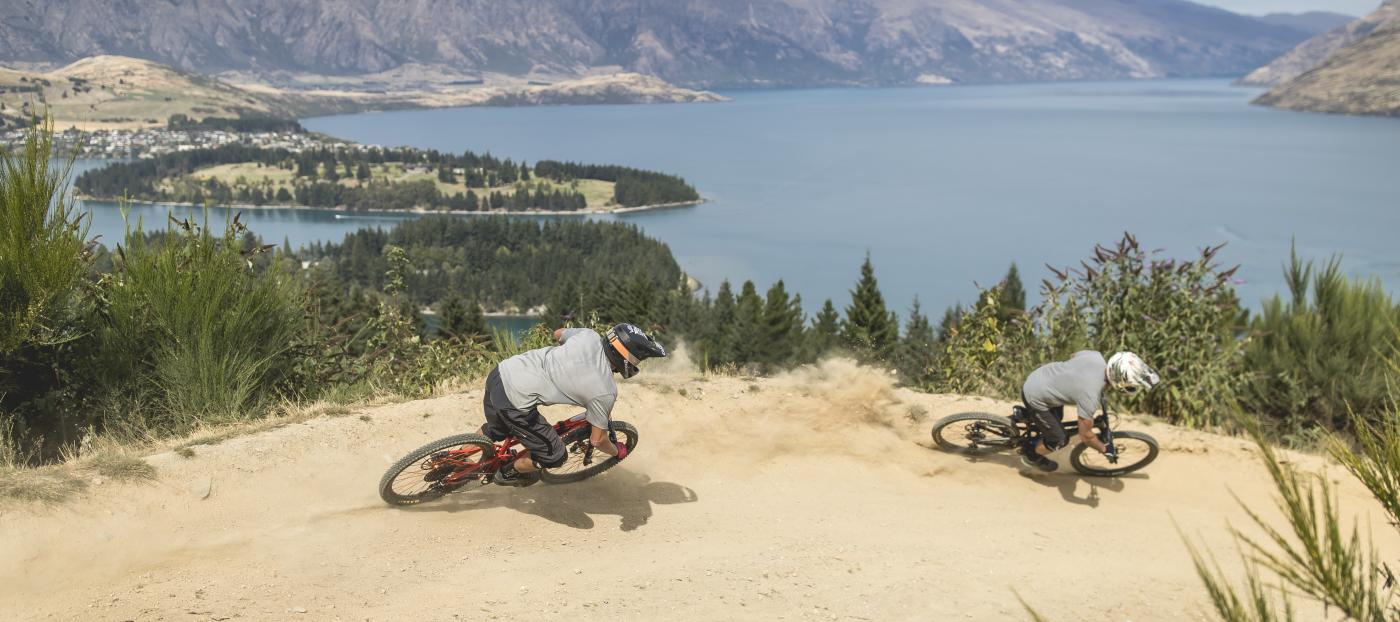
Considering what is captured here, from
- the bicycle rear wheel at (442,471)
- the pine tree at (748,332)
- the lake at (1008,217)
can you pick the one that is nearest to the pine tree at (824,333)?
the pine tree at (748,332)

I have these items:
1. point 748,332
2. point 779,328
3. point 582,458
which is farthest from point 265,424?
point 779,328

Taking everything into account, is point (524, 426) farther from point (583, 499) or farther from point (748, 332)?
point (748, 332)

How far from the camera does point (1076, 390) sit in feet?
28.6

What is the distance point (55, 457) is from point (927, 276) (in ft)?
333

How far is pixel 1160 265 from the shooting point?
484 inches

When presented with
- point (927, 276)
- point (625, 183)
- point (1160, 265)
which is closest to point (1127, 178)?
point (927, 276)

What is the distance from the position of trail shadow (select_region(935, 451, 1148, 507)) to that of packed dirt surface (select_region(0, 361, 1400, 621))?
0.04 metres

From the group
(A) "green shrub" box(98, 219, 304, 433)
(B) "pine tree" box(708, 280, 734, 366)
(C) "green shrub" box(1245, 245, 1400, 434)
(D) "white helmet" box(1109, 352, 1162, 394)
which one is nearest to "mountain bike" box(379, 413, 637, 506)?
(A) "green shrub" box(98, 219, 304, 433)

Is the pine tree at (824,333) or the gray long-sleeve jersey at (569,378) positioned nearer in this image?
the gray long-sleeve jersey at (569,378)

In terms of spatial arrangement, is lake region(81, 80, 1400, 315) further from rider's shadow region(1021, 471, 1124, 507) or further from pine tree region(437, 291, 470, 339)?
rider's shadow region(1021, 471, 1124, 507)

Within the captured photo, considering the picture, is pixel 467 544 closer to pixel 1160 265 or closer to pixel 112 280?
pixel 112 280

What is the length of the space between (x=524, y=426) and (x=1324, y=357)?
39.2 feet

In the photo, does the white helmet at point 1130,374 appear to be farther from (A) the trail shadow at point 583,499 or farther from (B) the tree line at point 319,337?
(A) the trail shadow at point 583,499

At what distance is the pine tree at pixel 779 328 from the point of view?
232 feet
